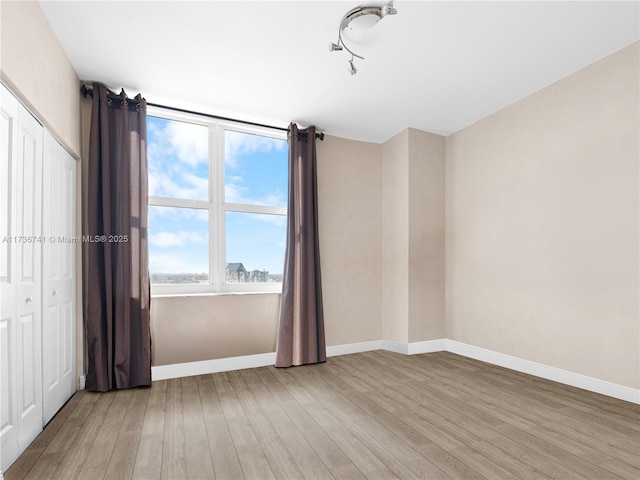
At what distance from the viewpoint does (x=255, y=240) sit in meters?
3.91

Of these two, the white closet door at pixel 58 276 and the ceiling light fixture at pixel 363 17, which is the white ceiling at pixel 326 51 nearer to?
the ceiling light fixture at pixel 363 17

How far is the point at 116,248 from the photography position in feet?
10.00

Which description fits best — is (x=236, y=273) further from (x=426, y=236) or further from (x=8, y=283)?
(x=426, y=236)

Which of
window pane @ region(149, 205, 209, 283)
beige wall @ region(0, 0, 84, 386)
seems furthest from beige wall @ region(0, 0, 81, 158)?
window pane @ region(149, 205, 209, 283)

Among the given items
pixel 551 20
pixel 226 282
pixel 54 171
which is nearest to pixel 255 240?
pixel 226 282

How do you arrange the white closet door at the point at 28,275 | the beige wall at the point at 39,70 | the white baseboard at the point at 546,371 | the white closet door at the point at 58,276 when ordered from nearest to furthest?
the beige wall at the point at 39,70 → the white closet door at the point at 28,275 → the white closet door at the point at 58,276 → the white baseboard at the point at 546,371

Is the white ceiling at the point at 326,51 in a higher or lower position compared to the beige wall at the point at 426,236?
higher

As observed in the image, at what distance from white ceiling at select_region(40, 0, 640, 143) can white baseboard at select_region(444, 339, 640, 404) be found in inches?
106

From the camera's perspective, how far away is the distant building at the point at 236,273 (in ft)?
12.3

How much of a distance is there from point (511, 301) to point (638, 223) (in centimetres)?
131

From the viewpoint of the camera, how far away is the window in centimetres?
350

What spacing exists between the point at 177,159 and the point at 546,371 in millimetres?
4257

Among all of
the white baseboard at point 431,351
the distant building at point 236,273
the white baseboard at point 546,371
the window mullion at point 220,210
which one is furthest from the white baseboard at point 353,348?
the window mullion at point 220,210

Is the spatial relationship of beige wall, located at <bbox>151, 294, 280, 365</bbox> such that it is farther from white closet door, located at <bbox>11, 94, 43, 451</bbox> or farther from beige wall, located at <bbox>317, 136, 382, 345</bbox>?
white closet door, located at <bbox>11, 94, 43, 451</bbox>
